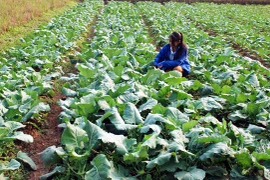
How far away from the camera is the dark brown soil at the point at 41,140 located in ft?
12.1

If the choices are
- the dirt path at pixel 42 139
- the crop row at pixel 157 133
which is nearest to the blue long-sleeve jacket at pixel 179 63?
the crop row at pixel 157 133

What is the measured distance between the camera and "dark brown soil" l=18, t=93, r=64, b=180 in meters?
3.69

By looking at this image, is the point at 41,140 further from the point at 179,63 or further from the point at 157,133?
the point at 179,63

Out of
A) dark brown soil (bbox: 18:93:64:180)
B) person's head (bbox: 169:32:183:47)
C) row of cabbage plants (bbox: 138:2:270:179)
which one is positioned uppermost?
person's head (bbox: 169:32:183:47)

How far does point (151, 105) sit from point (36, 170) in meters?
1.69

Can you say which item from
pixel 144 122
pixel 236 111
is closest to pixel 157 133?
pixel 144 122

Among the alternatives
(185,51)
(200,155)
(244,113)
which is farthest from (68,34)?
(200,155)

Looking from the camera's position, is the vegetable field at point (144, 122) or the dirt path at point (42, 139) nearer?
the vegetable field at point (144, 122)

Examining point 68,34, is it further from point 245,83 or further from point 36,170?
point 36,170

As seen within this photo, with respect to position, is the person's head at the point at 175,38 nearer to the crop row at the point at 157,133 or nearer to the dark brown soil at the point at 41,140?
the crop row at the point at 157,133

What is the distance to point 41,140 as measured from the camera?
4.41 metres

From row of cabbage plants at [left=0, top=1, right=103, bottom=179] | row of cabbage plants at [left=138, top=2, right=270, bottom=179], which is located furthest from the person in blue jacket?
row of cabbage plants at [left=0, top=1, right=103, bottom=179]

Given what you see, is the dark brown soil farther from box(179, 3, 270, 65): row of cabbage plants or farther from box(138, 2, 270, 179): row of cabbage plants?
box(179, 3, 270, 65): row of cabbage plants

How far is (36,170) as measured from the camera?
3.68 meters
